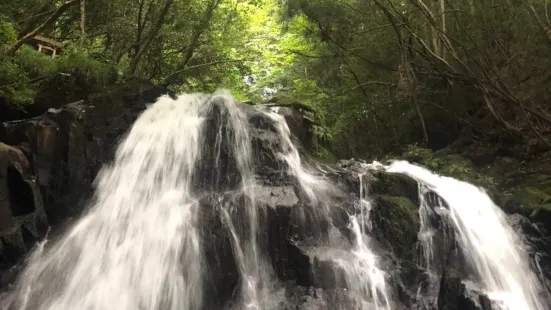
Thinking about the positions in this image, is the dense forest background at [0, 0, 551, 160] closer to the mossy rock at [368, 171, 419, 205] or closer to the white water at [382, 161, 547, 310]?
the white water at [382, 161, 547, 310]

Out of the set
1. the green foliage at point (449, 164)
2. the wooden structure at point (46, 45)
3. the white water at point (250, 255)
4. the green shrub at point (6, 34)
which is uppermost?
the wooden structure at point (46, 45)

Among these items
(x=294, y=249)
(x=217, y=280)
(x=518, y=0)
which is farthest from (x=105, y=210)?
(x=518, y=0)

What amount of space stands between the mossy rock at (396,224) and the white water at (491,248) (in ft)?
1.09

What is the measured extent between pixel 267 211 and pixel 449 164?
5390mm

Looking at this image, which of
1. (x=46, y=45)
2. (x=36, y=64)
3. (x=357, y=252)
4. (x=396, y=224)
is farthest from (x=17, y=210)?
(x=46, y=45)

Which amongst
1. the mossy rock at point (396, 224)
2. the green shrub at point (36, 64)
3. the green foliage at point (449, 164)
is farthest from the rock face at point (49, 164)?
the green foliage at point (449, 164)

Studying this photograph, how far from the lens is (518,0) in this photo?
895 cm

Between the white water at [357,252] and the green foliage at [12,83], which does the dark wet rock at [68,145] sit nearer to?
the green foliage at [12,83]

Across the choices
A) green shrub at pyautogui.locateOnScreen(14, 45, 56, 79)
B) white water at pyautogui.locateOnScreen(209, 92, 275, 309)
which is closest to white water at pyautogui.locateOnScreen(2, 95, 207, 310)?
white water at pyautogui.locateOnScreen(209, 92, 275, 309)

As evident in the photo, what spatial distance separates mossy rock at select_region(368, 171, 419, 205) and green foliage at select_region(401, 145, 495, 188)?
2100 mm

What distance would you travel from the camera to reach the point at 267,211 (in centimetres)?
650

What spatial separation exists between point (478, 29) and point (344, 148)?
4.61 meters

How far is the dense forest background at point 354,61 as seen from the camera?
8.97 metres

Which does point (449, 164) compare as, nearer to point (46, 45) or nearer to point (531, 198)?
point (531, 198)
